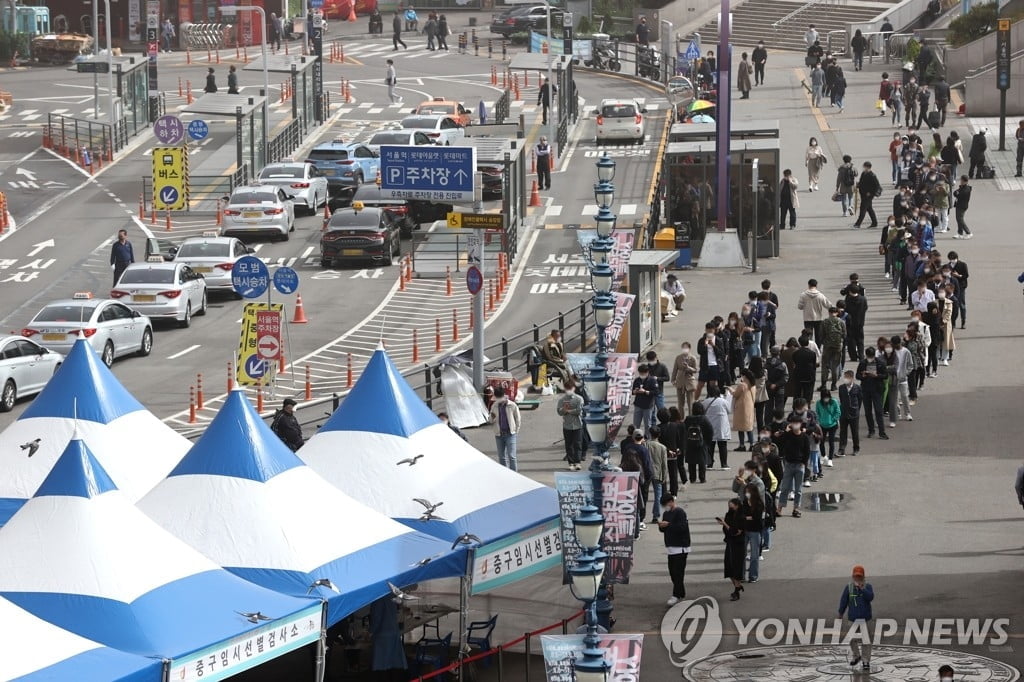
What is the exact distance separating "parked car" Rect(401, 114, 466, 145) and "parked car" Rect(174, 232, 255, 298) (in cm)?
1673

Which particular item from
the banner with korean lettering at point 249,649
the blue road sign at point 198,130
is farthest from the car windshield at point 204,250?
the banner with korean lettering at point 249,649

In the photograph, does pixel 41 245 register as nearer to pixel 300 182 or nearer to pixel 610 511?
pixel 300 182

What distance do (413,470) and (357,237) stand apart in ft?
87.8

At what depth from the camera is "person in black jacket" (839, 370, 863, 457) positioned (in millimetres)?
30156

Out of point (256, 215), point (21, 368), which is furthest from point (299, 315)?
point (21, 368)

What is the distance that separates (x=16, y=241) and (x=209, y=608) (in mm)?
36355

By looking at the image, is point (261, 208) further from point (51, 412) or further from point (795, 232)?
point (51, 412)

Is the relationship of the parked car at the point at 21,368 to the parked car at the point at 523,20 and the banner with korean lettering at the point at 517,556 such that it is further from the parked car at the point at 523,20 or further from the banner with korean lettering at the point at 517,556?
the parked car at the point at 523,20

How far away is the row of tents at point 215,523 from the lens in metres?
18.0

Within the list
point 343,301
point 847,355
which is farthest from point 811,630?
point 343,301

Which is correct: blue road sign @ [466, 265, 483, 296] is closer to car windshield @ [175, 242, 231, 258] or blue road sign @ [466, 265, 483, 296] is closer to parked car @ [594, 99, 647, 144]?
car windshield @ [175, 242, 231, 258]

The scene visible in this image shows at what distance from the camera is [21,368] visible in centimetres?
3519

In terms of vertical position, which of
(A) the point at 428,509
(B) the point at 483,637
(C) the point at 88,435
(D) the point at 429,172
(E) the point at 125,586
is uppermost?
(D) the point at 429,172

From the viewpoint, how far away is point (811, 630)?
75.6 feet
